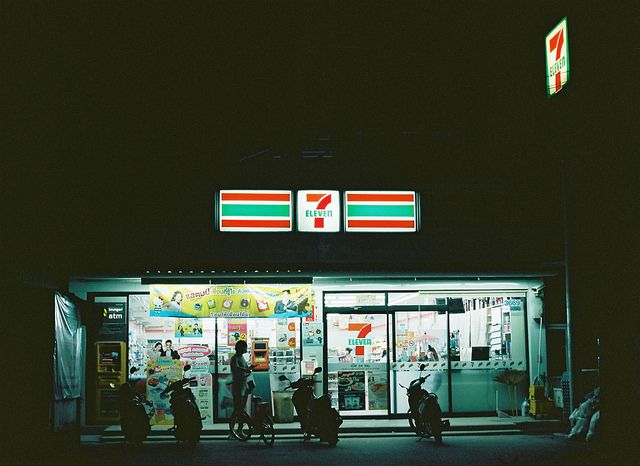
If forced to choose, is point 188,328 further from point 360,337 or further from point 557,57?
point 557,57

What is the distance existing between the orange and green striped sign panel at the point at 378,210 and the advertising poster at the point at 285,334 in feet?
8.89

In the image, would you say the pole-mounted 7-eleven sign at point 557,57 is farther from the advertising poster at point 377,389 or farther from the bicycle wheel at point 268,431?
the bicycle wheel at point 268,431

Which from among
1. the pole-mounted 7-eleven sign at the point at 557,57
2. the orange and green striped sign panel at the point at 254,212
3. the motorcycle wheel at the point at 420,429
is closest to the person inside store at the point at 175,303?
the orange and green striped sign panel at the point at 254,212

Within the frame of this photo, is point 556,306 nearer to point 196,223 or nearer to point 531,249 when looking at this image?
point 531,249

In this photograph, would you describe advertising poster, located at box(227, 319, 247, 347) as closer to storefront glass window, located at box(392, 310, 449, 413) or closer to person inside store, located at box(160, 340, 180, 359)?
person inside store, located at box(160, 340, 180, 359)

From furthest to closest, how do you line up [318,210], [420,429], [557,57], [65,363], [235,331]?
1. [235,331]
2. [318,210]
3. [557,57]
4. [420,429]
5. [65,363]

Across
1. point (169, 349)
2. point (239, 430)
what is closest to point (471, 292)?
point (239, 430)

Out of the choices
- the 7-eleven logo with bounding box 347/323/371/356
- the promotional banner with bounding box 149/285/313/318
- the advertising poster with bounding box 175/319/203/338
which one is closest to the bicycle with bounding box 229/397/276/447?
the promotional banner with bounding box 149/285/313/318

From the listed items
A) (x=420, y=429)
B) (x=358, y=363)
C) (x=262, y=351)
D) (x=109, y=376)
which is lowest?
(x=420, y=429)

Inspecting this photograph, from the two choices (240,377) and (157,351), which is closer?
(240,377)

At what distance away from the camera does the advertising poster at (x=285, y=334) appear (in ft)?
60.2

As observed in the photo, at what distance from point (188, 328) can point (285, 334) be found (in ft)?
7.60

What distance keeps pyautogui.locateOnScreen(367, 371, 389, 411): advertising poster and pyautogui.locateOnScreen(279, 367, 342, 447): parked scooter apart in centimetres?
285

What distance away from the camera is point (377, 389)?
60.5ft
